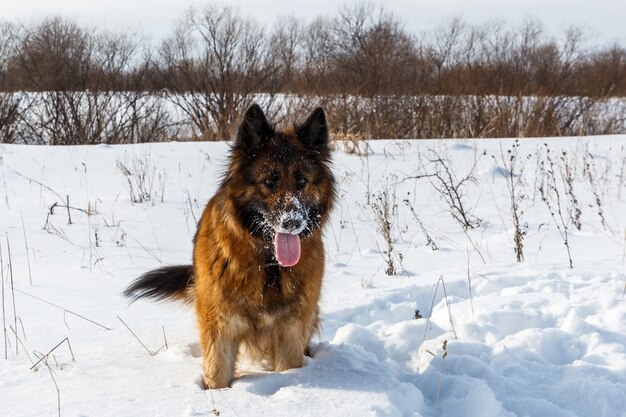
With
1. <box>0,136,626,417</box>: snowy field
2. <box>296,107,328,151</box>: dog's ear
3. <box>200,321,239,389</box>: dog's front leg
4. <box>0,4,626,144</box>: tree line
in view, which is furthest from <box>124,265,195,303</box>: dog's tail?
<box>0,4,626,144</box>: tree line

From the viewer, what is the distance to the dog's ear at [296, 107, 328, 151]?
3.42m

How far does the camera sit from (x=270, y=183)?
3.17 metres

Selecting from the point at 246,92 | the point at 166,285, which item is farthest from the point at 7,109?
the point at 166,285

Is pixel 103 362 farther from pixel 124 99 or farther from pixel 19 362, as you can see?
pixel 124 99

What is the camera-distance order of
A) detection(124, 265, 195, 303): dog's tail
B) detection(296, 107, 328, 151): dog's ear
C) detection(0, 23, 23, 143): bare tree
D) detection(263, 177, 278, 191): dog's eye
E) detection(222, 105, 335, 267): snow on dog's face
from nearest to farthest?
detection(222, 105, 335, 267): snow on dog's face < detection(263, 177, 278, 191): dog's eye < detection(296, 107, 328, 151): dog's ear < detection(124, 265, 195, 303): dog's tail < detection(0, 23, 23, 143): bare tree

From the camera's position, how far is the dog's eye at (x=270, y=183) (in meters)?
3.17

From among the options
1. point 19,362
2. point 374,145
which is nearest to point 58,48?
point 374,145

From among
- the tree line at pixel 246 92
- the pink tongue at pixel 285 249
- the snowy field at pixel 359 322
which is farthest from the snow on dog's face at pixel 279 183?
the tree line at pixel 246 92

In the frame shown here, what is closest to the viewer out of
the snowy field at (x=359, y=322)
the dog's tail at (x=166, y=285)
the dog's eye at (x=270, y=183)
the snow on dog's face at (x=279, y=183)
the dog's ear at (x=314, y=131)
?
the snowy field at (x=359, y=322)

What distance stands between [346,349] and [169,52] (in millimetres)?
15688

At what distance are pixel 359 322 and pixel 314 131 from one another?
4.79 feet

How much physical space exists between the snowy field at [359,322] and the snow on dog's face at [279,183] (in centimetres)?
35

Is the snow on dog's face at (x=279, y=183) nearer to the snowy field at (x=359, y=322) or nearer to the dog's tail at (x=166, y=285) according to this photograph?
the snowy field at (x=359, y=322)

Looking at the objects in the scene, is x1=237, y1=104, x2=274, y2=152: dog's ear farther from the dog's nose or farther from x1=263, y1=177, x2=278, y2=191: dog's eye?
Answer: the dog's nose
